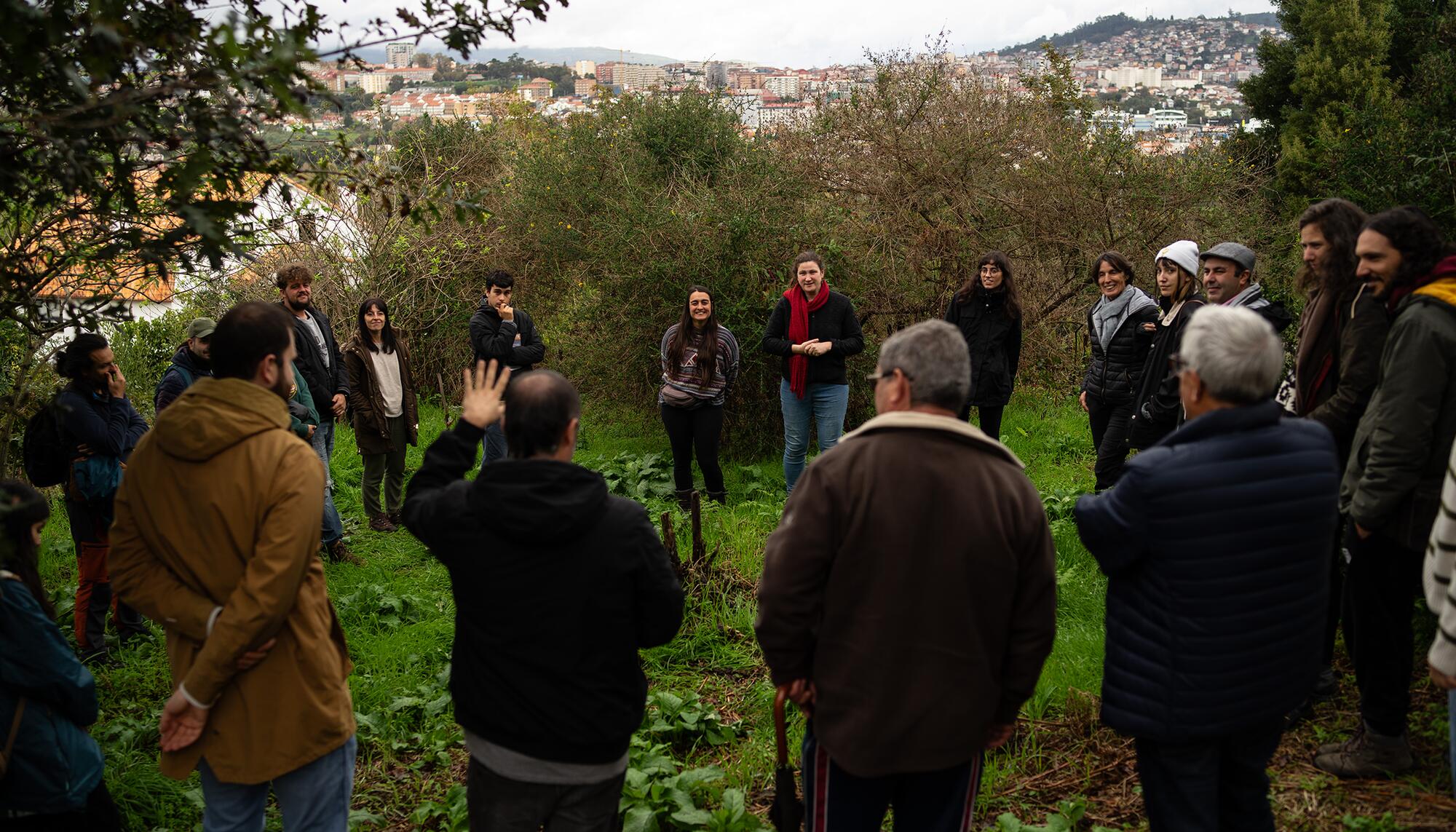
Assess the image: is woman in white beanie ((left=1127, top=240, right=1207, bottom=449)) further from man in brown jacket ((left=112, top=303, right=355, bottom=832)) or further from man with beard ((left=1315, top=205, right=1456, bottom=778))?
man in brown jacket ((left=112, top=303, right=355, bottom=832))

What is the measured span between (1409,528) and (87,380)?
6562 mm

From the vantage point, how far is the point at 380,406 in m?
7.98

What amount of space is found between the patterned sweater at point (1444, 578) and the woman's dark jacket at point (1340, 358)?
1387 millimetres

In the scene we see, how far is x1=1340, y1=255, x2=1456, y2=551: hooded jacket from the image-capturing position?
12.2ft

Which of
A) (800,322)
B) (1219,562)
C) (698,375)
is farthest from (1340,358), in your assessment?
(698,375)

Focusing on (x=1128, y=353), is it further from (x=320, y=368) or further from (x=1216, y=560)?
(x=320, y=368)

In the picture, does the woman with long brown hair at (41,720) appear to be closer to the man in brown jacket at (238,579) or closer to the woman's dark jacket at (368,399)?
the man in brown jacket at (238,579)

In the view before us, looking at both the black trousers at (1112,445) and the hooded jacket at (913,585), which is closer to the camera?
the hooded jacket at (913,585)

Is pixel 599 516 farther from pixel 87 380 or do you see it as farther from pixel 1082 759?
pixel 87 380

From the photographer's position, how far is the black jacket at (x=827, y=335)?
7934mm

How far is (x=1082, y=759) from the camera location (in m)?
4.42

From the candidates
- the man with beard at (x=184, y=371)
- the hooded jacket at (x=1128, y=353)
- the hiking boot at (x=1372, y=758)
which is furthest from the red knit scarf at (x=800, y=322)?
the hiking boot at (x=1372, y=758)

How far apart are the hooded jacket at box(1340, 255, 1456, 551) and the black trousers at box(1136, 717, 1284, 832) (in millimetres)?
1231

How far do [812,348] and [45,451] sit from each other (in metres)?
5.05
